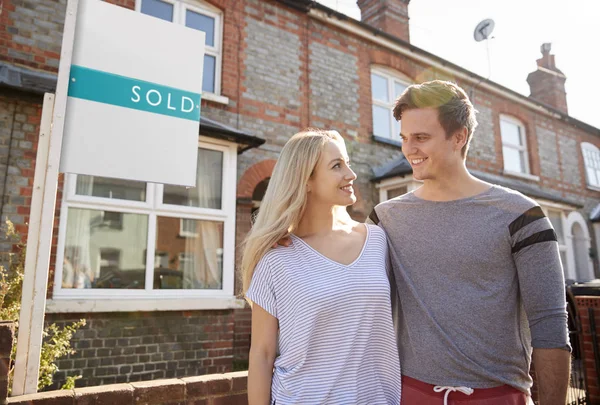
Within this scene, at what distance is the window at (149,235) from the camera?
16.2 ft

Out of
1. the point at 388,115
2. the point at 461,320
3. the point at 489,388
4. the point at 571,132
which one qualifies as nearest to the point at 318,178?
the point at 461,320

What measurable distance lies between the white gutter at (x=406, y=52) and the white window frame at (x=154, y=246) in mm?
3744

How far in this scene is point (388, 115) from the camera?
9.04 meters

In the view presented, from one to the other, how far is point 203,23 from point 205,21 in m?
0.05

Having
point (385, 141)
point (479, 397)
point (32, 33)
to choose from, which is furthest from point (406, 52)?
point (479, 397)

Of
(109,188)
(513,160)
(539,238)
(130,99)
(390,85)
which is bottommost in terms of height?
(539,238)

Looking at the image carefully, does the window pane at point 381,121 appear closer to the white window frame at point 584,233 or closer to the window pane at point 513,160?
the window pane at point 513,160

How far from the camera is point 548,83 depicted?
14.2m

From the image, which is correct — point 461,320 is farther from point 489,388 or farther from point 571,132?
point 571,132

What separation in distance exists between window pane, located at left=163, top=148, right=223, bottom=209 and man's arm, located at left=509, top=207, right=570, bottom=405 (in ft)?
15.9

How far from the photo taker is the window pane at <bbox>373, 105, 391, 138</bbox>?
8.79 m

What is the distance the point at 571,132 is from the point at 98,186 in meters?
13.8

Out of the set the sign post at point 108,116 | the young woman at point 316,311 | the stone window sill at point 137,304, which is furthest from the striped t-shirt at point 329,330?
the stone window sill at point 137,304

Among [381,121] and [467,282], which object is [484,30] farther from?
[467,282]
